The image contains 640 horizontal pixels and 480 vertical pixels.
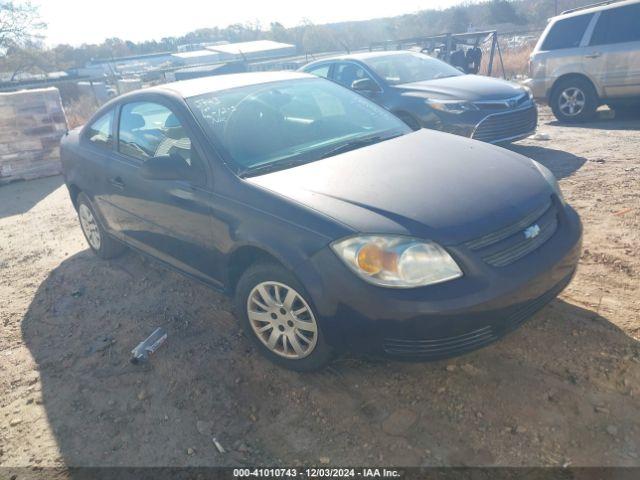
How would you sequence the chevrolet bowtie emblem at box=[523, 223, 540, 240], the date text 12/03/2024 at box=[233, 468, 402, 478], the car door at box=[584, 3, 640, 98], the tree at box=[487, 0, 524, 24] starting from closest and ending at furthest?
the date text 12/03/2024 at box=[233, 468, 402, 478]
the chevrolet bowtie emblem at box=[523, 223, 540, 240]
the car door at box=[584, 3, 640, 98]
the tree at box=[487, 0, 524, 24]

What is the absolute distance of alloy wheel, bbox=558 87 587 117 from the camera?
8367mm

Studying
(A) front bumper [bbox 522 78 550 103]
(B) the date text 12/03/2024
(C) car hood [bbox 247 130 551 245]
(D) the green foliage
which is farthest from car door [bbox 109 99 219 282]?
(D) the green foliage

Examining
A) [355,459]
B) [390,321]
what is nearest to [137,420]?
[355,459]

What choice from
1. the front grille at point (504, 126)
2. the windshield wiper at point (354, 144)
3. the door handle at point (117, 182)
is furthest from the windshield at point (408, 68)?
the door handle at point (117, 182)

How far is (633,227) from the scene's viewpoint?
416 cm

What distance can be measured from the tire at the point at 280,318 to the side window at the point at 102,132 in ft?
6.96

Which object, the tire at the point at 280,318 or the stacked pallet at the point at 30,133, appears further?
the stacked pallet at the point at 30,133

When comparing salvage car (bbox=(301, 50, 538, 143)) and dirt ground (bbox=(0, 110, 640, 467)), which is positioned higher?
salvage car (bbox=(301, 50, 538, 143))

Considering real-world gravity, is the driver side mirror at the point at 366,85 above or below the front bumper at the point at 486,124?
above

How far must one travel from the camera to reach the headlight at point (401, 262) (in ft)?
7.66

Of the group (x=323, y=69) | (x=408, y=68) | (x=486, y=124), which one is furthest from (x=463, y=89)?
(x=323, y=69)

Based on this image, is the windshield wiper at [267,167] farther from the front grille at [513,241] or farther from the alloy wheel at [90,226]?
the alloy wheel at [90,226]

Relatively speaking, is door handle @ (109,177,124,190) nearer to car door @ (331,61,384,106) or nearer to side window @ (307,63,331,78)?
car door @ (331,61,384,106)

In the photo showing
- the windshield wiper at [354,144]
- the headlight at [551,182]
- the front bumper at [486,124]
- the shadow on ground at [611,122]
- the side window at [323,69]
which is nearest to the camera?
the headlight at [551,182]
